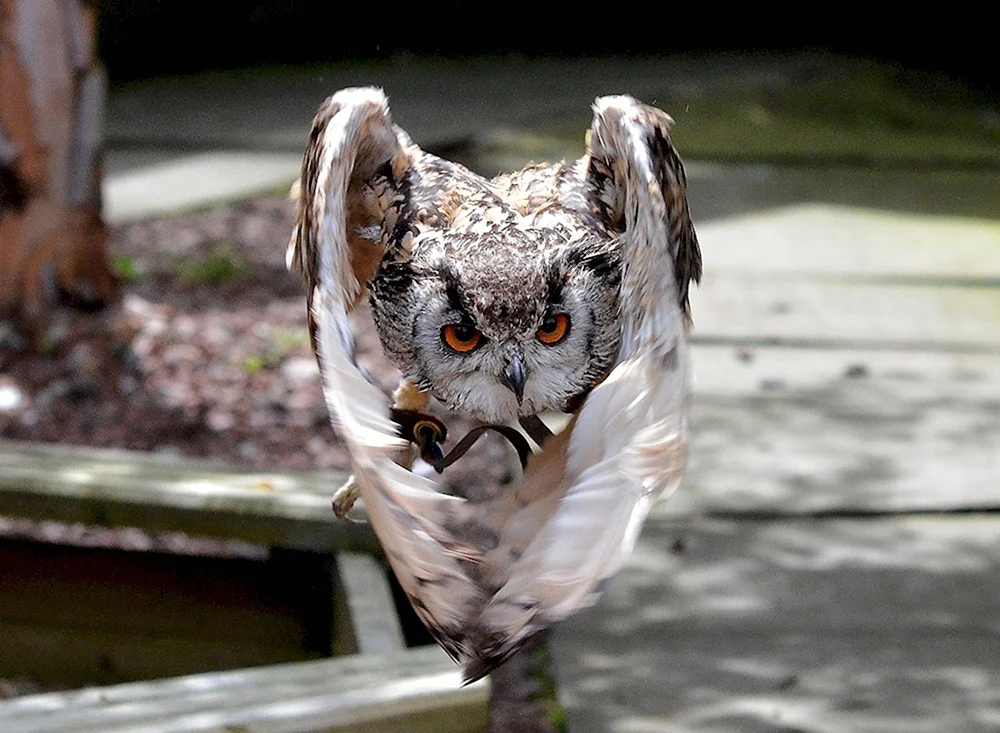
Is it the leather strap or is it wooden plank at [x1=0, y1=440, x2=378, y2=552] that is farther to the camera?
wooden plank at [x1=0, y1=440, x2=378, y2=552]

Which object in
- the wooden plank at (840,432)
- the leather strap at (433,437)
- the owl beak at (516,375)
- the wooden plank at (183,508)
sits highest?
the owl beak at (516,375)

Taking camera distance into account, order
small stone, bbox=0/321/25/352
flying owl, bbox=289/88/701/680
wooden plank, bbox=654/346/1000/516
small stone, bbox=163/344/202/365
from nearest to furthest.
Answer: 1. flying owl, bbox=289/88/701/680
2. wooden plank, bbox=654/346/1000/516
3. small stone, bbox=0/321/25/352
4. small stone, bbox=163/344/202/365

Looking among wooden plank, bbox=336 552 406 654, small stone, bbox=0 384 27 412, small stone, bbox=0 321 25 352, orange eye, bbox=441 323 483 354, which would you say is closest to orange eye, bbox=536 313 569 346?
orange eye, bbox=441 323 483 354

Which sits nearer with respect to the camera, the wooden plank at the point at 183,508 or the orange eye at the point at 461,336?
the orange eye at the point at 461,336

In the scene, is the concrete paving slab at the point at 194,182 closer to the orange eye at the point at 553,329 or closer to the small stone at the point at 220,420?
the small stone at the point at 220,420

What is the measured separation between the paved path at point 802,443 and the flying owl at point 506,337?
150 cm

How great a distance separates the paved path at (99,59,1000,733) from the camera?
4094 millimetres

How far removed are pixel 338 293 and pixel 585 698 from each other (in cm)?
220

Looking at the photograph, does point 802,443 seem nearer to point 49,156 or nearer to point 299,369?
point 299,369

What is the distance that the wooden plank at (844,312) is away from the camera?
6660 mm

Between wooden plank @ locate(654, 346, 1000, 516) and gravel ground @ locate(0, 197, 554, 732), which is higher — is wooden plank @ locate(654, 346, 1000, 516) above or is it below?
above

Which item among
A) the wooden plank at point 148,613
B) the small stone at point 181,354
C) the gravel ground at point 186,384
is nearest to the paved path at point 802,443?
the wooden plank at point 148,613

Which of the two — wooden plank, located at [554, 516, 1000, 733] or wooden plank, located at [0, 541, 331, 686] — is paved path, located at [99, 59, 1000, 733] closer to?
wooden plank, located at [554, 516, 1000, 733]

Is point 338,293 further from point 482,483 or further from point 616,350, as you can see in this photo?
point 482,483
